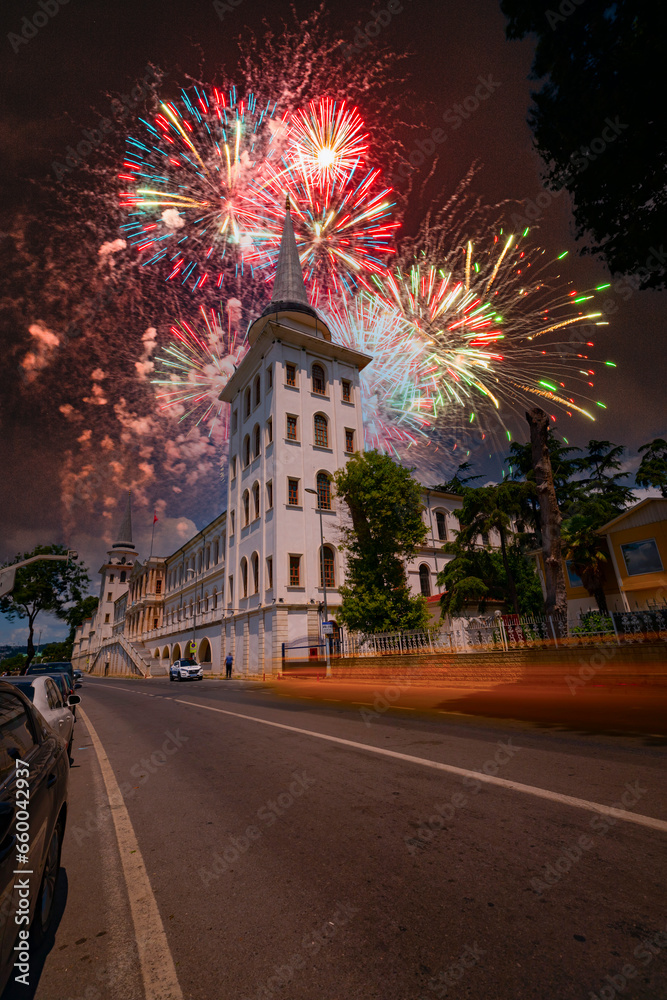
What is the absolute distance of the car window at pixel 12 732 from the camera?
235cm

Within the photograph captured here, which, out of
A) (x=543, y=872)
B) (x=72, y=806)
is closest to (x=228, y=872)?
(x=543, y=872)

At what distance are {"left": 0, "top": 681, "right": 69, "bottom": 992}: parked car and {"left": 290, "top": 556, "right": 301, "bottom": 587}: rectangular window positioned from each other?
1047 inches

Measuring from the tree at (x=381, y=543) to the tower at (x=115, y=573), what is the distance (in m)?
93.6

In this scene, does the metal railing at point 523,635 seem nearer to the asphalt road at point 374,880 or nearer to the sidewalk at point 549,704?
the sidewalk at point 549,704

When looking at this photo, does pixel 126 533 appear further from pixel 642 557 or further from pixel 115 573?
pixel 642 557

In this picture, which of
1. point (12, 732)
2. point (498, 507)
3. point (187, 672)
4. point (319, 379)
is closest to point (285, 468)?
point (319, 379)

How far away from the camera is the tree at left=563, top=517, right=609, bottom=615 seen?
27047 millimetres

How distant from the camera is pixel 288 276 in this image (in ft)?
136

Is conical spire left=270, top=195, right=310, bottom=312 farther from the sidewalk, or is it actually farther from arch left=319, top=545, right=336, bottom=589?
the sidewalk

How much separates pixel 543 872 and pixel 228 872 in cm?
202

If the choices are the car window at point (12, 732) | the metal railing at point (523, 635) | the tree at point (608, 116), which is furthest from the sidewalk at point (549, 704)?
the tree at point (608, 116)

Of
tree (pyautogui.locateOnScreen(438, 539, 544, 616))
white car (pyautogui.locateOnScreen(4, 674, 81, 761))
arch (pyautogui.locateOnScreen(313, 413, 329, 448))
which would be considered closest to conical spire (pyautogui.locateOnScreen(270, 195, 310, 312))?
arch (pyautogui.locateOnScreen(313, 413, 329, 448))

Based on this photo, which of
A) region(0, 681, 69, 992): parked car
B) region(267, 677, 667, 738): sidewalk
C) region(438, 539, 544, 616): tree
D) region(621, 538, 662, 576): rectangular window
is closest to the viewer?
region(0, 681, 69, 992): parked car

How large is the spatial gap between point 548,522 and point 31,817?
43.0ft
